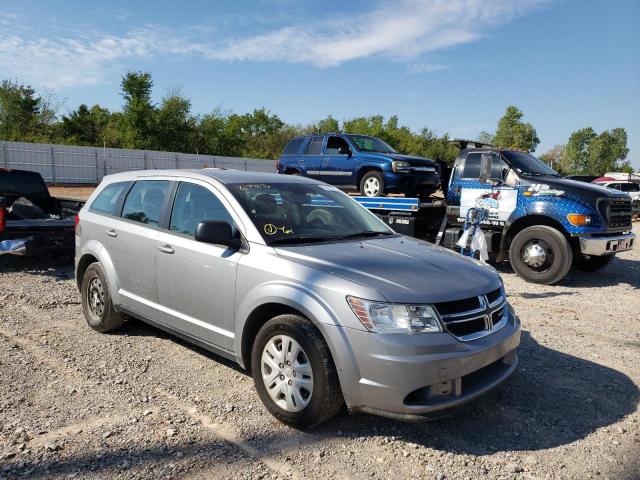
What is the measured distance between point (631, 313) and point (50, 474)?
6.96 metres

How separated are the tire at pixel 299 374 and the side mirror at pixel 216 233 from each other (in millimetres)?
682

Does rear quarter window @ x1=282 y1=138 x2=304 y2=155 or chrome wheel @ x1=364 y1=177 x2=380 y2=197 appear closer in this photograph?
chrome wheel @ x1=364 y1=177 x2=380 y2=197

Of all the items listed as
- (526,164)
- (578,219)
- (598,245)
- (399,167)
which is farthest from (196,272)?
(399,167)

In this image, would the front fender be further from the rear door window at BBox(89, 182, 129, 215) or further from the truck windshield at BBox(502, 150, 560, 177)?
the truck windshield at BBox(502, 150, 560, 177)

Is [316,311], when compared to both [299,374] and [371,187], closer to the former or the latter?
[299,374]

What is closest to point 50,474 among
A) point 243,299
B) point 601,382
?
point 243,299

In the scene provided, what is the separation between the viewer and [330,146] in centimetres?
1202

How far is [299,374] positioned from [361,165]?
334 inches

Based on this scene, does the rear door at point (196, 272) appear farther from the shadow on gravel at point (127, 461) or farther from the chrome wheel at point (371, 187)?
the chrome wheel at point (371, 187)

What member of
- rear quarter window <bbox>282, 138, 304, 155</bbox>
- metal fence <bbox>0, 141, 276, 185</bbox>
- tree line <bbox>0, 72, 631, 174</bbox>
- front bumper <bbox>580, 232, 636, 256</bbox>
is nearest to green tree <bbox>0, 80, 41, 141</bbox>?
tree line <bbox>0, 72, 631, 174</bbox>

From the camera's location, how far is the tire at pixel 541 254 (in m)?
8.34

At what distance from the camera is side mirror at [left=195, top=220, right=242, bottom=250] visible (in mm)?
3570

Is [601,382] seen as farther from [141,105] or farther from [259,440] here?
[141,105]

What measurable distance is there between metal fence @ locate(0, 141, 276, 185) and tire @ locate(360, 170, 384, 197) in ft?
69.8
